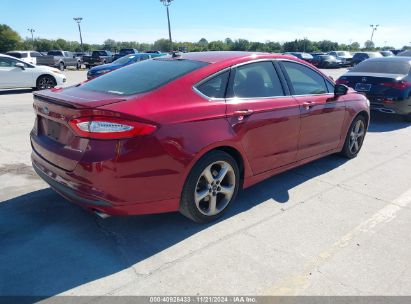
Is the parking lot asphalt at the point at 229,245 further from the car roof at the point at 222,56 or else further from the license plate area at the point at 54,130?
the car roof at the point at 222,56

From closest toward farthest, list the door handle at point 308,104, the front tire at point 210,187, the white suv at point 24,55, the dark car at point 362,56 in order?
1. the front tire at point 210,187
2. the door handle at point 308,104
3. the white suv at point 24,55
4. the dark car at point 362,56

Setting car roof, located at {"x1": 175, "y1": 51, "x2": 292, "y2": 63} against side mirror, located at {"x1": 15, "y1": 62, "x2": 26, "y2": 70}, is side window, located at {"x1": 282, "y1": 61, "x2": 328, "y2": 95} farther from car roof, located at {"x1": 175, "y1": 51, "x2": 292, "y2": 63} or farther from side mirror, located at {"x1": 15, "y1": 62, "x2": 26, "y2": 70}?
side mirror, located at {"x1": 15, "y1": 62, "x2": 26, "y2": 70}

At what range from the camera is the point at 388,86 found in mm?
8438

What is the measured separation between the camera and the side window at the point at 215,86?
344 cm

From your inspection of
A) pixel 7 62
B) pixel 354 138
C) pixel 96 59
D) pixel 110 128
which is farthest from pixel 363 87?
pixel 96 59

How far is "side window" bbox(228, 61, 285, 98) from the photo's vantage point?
372 centimetres

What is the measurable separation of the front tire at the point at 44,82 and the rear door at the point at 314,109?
11930 millimetres

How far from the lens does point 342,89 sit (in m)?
5.02

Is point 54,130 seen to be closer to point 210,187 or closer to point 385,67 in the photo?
point 210,187

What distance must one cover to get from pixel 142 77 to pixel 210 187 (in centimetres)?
131

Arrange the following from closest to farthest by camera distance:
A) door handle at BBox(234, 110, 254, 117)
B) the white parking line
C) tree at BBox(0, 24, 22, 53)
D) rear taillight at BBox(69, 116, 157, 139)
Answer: the white parking line → rear taillight at BBox(69, 116, 157, 139) → door handle at BBox(234, 110, 254, 117) → tree at BBox(0, 24, 22, 53)

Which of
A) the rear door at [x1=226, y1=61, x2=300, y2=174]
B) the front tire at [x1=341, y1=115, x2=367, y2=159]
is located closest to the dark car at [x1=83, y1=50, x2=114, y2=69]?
the front tire at [x1=341, y1=115, x2=367, y2=159]

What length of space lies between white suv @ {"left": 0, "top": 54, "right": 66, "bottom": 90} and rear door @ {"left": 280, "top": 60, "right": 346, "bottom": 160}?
12.1 m

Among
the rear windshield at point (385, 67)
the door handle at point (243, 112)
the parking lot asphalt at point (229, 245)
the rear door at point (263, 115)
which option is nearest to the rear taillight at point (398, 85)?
the rear windshield at point (385, 67)
